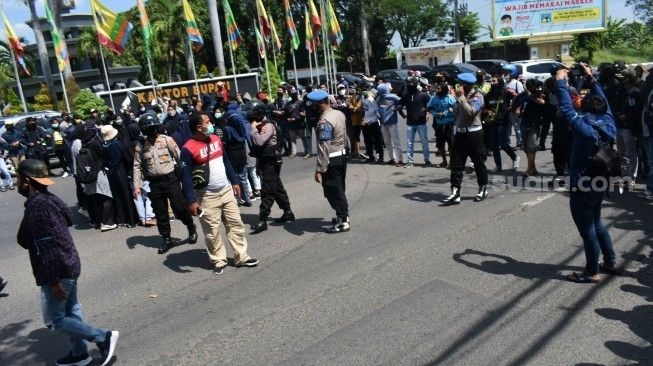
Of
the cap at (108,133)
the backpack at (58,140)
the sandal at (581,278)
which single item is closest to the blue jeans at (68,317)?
the sandal at (581,278)

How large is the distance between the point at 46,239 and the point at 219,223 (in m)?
2.28

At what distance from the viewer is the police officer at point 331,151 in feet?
22.8

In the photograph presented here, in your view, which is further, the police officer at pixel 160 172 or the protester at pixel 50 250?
the police officer at pixel 160 172

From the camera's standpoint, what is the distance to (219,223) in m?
6.11

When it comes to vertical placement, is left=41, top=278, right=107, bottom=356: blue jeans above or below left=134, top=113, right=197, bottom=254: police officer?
below

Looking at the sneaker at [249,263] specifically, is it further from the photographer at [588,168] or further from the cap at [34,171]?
the photographer at [588,168]

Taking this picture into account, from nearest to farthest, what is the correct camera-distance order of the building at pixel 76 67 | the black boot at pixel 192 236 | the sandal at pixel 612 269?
the sandal at pixel 612 269 → the black boot at pixel 192 236 → the building at pixel 76 67

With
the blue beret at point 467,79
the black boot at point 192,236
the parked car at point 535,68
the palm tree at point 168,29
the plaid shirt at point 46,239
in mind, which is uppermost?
the palm tree at point 168,29

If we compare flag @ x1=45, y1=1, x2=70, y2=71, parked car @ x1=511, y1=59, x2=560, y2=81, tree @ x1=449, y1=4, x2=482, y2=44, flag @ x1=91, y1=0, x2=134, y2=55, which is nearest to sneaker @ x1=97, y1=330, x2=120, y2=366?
flag @ x1=91, y1=0, x2=134, y2=55

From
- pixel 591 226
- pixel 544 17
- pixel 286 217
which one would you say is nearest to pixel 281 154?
pixel 286 217

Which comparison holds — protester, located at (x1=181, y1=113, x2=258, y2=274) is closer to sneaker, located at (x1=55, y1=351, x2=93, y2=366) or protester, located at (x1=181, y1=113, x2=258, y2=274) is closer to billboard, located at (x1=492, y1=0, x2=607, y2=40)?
sneaker, located at (x1=55, y1=351, x2=93, y2=366)

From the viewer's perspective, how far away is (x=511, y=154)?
9766 mm

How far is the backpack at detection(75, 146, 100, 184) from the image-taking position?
27.2 ft

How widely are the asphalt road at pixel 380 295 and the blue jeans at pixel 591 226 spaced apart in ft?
0.73
